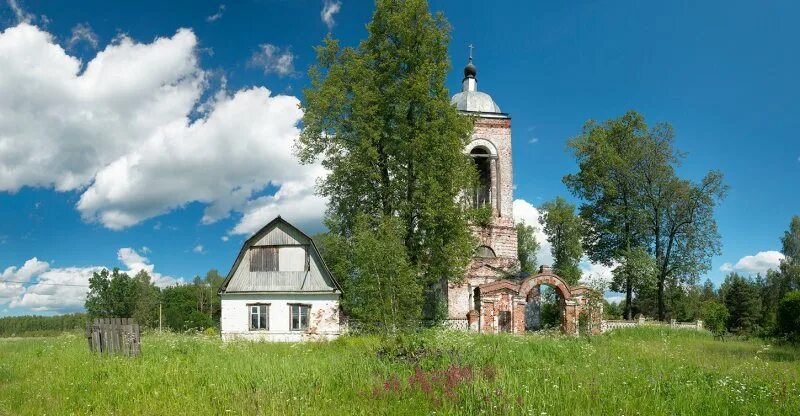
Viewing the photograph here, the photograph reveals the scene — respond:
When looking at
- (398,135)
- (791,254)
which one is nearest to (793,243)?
(791,254)

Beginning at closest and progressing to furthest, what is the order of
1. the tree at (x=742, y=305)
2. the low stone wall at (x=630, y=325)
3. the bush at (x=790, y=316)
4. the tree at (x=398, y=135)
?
the bush at (x=790, y=316) < the tree at (x=398, y=135) < the low stone wall at (x=630, y=325) < the tree at (x=742, y=305)

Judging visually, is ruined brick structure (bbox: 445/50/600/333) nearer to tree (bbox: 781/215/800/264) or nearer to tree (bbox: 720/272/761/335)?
tree (bbox: 720/272/761/335)

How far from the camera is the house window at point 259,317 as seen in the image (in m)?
26.4

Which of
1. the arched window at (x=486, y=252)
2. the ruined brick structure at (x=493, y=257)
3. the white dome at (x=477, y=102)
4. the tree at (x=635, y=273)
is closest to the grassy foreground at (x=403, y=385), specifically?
the ruined brick structure at (x=493, y=257)

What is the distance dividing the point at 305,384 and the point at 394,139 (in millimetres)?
17311

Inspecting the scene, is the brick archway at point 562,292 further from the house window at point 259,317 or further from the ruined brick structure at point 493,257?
the house window at point 259,317

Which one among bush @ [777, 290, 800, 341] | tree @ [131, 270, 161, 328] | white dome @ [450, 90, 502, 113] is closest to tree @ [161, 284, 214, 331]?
tree @ [131, 270, 161, 328]

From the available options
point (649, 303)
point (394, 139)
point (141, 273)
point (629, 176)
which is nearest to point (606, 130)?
point (629, 176)

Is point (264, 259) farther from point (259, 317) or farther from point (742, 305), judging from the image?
point (742, 305)

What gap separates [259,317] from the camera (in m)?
26.5

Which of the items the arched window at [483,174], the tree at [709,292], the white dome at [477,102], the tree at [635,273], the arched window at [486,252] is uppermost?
the white dome at [477,102]

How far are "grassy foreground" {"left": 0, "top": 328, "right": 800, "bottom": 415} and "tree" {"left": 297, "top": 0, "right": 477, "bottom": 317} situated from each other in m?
12.9

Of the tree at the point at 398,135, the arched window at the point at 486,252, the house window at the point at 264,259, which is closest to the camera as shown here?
the tree at the point at 398,135

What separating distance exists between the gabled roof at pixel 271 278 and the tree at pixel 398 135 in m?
2.17
